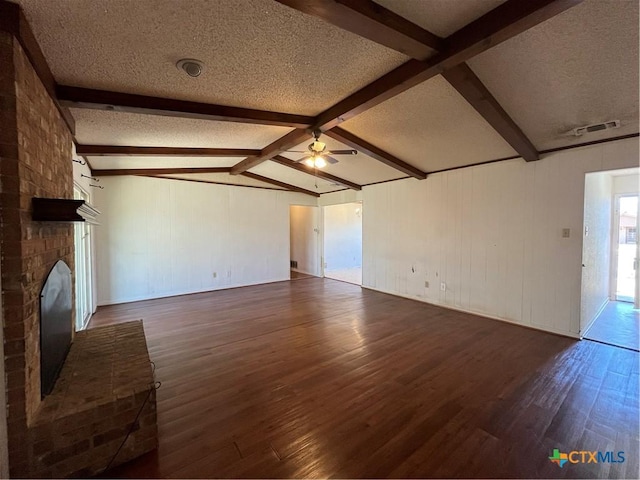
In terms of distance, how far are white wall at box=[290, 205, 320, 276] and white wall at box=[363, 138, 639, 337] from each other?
2.82 meters

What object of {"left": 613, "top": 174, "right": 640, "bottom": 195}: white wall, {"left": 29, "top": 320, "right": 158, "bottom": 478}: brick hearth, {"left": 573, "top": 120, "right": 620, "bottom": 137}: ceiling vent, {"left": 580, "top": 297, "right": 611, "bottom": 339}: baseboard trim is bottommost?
{"left": 580, "top": 297, "right": 611, "bottom": 339}: baseboard trim

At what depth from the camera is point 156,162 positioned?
16.3 ft

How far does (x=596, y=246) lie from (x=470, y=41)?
4215mm

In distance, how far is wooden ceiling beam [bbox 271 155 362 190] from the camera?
16.9 ft

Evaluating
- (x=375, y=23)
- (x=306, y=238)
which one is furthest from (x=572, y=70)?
(x=306, y=238)

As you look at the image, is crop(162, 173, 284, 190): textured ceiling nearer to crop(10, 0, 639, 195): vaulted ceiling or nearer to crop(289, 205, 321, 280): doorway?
crop(289, 205, 321, 280): doorway

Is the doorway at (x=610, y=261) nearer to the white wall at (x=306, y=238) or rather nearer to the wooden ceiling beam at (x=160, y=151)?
the wooden ceiling beam at (x=160, y=151)

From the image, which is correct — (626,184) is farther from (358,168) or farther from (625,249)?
(358,168)

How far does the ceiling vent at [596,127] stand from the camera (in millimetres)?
2857

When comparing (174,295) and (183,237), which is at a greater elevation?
(183,237)

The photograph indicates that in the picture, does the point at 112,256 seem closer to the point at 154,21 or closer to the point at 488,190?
the point at 154,21

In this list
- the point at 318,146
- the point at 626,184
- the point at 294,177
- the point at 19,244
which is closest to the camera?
the point at 19,244

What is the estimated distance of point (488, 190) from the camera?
4359mm

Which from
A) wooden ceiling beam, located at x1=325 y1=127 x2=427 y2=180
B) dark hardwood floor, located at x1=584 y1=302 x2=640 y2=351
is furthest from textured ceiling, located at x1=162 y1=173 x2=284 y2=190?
dark hardwood floor, located at x1=584 y1=302 x2=640 y2=351
